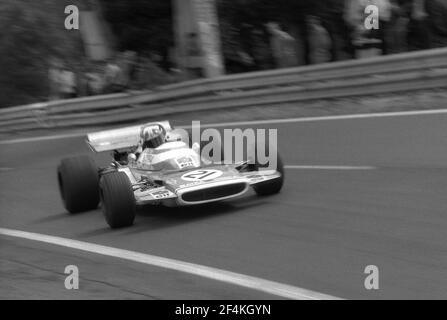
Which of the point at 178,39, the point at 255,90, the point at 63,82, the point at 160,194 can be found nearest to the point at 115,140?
the point at 160,194

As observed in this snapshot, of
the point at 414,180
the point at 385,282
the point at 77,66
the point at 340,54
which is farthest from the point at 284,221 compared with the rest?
the point at 77,66

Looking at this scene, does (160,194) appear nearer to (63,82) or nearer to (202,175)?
(202,175)

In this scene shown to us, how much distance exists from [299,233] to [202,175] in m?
1.42

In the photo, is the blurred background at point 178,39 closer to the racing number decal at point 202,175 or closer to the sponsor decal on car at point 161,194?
the racing number decal at point 202,175

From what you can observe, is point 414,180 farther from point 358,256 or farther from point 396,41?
point 396,41

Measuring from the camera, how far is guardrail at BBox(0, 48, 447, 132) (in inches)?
537

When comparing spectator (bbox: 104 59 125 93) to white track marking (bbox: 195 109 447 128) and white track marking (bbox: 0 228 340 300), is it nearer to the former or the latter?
white track marking (bbox: 195 109 447 128)

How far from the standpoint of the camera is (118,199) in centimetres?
856

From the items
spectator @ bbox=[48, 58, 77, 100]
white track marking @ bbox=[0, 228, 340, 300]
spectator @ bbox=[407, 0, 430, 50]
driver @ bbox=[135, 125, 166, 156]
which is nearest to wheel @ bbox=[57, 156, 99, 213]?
driver @ bbox=[135, 125, 166, 156]

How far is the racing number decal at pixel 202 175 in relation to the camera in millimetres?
8766

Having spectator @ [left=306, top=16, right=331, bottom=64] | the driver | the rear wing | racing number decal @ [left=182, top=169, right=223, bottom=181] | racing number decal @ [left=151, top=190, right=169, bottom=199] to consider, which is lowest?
racing number decal @ [left=151, top=190, right=169, bottom=199]

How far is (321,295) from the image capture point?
5918 mm

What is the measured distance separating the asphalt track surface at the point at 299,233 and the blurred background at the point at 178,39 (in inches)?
170

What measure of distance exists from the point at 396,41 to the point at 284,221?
310 inches
